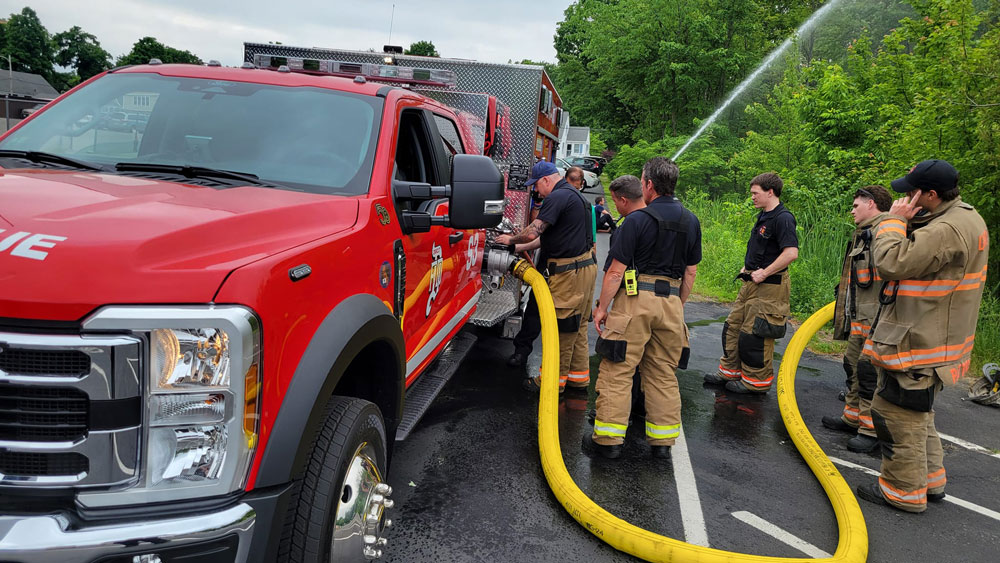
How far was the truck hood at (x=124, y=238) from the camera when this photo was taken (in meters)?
1.68

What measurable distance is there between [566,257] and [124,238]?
437 centimetres

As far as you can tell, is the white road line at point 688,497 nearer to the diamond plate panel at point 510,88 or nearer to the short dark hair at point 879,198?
the short dark hair at point 879,198

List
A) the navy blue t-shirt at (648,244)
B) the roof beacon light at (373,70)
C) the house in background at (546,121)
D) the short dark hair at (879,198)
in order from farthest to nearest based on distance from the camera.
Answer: the house in background at (546,121), the short dark hair at (879,198), the roof beacon light at (373,70), the navy blue t-shirt at (648,244)

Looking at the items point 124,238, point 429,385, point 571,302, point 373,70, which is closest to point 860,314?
point 571,302

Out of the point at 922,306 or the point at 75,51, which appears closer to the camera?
the point at 922,306

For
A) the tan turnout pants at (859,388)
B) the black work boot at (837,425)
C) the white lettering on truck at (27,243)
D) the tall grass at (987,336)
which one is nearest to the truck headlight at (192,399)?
the white lettering on truck at (27,243)

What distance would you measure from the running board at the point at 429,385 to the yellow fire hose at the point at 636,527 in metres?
Result: 0.65

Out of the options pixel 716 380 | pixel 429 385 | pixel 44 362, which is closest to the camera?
pixel 44 362

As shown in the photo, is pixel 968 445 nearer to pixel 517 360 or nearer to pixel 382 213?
pixel 517 360

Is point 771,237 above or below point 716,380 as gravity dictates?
above

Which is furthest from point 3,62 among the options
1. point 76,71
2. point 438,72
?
point 438,72

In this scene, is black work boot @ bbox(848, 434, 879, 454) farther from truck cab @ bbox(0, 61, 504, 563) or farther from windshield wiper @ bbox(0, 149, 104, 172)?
windshield wiper @ bbox(0, 149, 104, 172)

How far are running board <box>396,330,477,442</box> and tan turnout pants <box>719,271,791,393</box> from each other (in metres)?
2.61

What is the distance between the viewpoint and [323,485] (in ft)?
7.31
